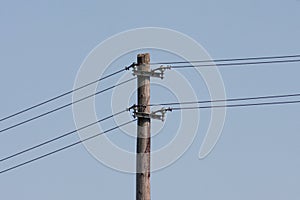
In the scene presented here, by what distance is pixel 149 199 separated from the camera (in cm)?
1170

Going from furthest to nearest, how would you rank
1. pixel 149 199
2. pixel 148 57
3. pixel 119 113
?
pixel 119 113, pixel 148 57, pixel 149 199

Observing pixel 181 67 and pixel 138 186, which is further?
pixel 181 67

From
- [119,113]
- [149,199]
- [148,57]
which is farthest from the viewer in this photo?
[119,113]

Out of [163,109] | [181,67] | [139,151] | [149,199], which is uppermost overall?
[181,67]

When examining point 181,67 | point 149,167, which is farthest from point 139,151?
point 181,67

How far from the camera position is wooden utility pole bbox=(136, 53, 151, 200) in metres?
11.8

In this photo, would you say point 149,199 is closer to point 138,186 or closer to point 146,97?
point 138,186

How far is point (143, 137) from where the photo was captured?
12.0m

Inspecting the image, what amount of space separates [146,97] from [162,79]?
31.8 inches

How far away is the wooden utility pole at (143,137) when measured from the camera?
38.5 feet

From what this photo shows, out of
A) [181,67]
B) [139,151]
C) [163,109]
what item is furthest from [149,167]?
[181,67]

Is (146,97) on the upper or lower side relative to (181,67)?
lower

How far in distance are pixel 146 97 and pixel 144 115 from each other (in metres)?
0.29

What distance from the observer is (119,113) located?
13.6 m
